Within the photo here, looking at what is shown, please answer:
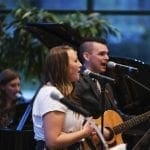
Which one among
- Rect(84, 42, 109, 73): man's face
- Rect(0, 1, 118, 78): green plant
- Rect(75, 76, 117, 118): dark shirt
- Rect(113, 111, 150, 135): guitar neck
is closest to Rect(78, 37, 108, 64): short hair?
Rect(84, 42, 109, 73): man's face

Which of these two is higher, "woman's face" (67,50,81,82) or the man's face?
"woman's face" (67,50,81,82)

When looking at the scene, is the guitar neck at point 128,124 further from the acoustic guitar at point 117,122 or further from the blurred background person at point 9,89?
the blurred background person at point 9,89

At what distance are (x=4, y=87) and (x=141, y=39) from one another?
3.30 meters

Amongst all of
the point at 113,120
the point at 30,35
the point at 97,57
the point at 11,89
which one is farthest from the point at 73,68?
the point at 30,35

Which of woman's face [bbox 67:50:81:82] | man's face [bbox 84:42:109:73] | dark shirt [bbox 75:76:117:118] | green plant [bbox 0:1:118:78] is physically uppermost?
woman's face [bbox 67:50:81:82]

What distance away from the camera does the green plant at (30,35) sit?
6902mm

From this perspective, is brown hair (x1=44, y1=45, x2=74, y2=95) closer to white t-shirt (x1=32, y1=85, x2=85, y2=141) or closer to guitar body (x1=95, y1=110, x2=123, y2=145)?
white t-shirt (x1=32, y1=85, x2=85, y2=141)

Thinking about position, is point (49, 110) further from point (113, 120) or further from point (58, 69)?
point (113, 120)

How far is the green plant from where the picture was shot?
6.90m

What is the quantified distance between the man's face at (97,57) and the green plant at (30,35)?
7.09ft

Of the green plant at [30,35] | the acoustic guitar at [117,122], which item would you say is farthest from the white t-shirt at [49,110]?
the green plant at [30,35]

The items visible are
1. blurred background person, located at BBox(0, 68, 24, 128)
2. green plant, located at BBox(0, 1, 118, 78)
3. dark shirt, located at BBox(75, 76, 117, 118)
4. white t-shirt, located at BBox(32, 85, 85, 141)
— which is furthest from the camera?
green plant, located at BBox(0, 1, 118, 78)

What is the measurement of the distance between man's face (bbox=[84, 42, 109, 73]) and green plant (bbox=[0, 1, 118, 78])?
2.16 m

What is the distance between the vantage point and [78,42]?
479cm
